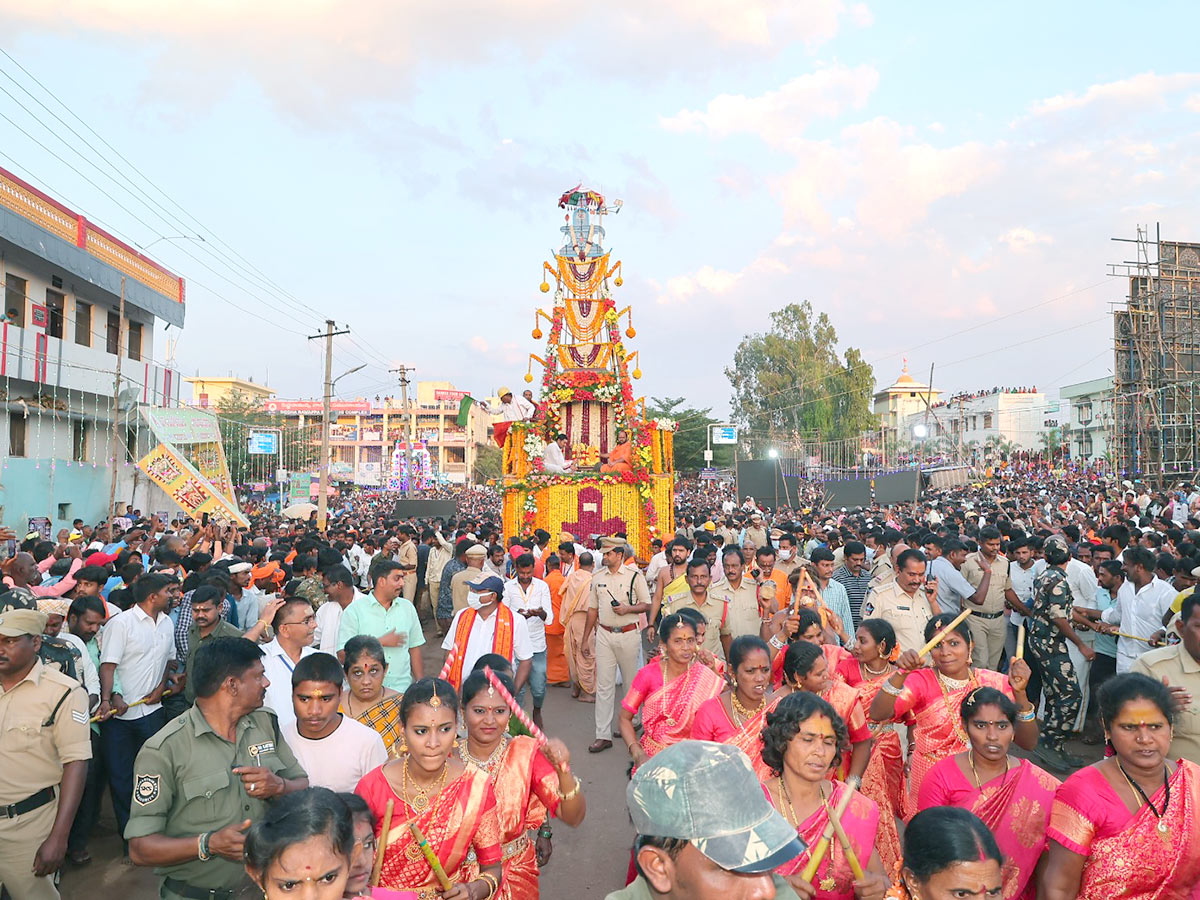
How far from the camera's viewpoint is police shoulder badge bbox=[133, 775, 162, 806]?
2.79 m

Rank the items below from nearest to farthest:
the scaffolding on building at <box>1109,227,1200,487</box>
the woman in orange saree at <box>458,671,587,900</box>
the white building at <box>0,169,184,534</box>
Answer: the woman in orange saree at <box>458,671,587,900</box>
the white building at <box>0,169,184,534</box>
the scaffolding on building at <box>1109,227,1200,487</box>

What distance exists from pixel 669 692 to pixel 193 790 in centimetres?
236

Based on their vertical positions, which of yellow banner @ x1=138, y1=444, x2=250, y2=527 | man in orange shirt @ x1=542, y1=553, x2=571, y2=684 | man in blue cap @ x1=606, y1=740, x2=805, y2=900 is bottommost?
man in orange shirt @ x1=542, y1=553, x2=571, y2=684

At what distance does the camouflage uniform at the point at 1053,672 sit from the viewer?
6.52m

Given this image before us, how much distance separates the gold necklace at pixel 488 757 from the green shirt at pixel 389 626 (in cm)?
212

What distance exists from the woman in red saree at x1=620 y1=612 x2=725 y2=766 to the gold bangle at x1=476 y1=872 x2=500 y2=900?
1553 mm

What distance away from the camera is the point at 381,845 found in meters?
2.75

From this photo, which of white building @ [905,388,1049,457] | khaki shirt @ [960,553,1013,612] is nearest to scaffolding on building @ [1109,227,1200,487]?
white building @ [905,388,1049,457]

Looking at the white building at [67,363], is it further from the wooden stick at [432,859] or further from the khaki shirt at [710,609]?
the wooden stick at [432,859]

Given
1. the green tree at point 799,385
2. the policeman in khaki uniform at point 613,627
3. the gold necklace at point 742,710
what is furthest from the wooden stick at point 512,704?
the green tree at point 799,385

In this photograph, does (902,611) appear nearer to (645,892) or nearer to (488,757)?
(488,757)

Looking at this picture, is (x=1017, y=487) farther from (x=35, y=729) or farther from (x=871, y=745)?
(x=35, y=729)

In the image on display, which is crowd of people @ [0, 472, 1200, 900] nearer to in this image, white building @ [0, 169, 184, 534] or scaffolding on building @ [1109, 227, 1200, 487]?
white building @ [0, 169, 184, 534]

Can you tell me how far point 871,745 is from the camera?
13.1 ft
